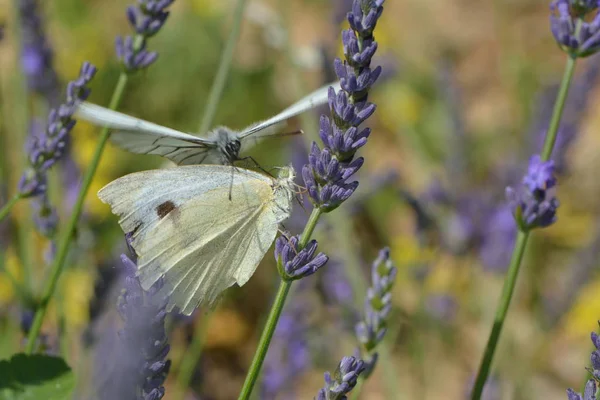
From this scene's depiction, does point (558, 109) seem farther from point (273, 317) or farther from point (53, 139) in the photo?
point (53, 139)

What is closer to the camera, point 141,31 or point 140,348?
point 140,348

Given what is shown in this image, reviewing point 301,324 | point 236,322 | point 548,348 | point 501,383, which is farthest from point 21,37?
point 548,348

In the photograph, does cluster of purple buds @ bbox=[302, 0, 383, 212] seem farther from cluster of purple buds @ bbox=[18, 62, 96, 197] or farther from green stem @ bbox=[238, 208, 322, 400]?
cluster of purple buds @ bbox=[18, 62, 96, 197]

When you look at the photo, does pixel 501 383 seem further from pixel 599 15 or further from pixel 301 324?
pixel 599 15

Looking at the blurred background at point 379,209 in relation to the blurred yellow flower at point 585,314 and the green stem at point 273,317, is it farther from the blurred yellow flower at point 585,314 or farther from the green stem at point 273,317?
the green stem at point 273,317

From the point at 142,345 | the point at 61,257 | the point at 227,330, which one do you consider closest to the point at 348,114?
the point at 142,345

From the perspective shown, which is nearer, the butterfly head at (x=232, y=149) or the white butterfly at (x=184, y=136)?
the white butterfly at (x=184, y=136)

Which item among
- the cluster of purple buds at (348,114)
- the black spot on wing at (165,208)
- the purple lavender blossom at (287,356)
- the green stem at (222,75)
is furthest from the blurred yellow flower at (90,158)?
the cluster of purple buds at (348,114)
